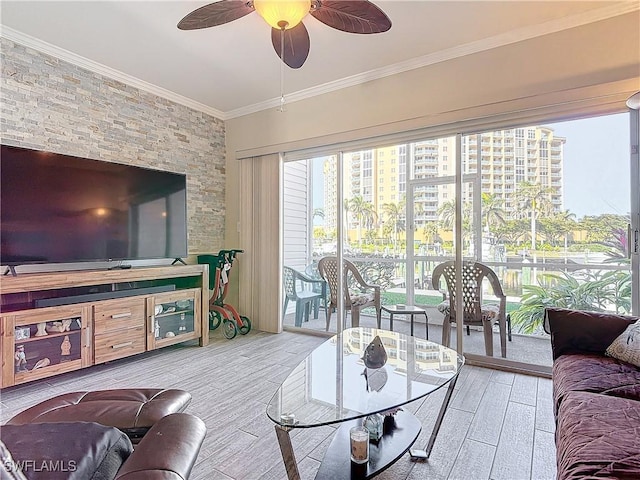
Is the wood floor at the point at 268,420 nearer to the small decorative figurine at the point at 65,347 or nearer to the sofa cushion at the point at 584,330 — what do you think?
the small decorative figurine at the point at 65,347

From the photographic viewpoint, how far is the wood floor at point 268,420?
5.58 feet

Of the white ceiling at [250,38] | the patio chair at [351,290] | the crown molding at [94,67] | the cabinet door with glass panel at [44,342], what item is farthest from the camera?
the patio chair at [351,290]

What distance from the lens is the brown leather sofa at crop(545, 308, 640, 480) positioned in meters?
1.10

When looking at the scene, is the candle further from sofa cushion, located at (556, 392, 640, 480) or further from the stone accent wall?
the stone accent wall

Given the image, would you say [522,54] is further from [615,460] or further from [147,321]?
[147,321]

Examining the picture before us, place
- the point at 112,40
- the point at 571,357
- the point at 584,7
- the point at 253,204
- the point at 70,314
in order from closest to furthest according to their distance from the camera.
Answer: the point at 571,357, the point at 584,7, the point at 70,314, the point at 112,40, the point at 253,204

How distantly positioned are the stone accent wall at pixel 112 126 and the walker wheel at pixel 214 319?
→ 82 centimetres

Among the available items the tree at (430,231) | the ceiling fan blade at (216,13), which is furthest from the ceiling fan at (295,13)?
the tree at (430,231)

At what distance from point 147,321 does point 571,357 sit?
10.8ft

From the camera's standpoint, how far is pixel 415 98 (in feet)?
10.9

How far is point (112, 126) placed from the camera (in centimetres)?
349

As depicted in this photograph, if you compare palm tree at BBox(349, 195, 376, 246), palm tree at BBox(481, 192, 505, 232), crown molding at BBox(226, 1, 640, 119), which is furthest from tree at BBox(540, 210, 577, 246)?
palm tree at BBox(349, 195, 376, 246)

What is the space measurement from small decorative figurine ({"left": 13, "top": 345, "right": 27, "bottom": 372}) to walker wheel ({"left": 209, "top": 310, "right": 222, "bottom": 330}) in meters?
2.03

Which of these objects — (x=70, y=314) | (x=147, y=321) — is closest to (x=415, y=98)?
(x=147, y=321)
